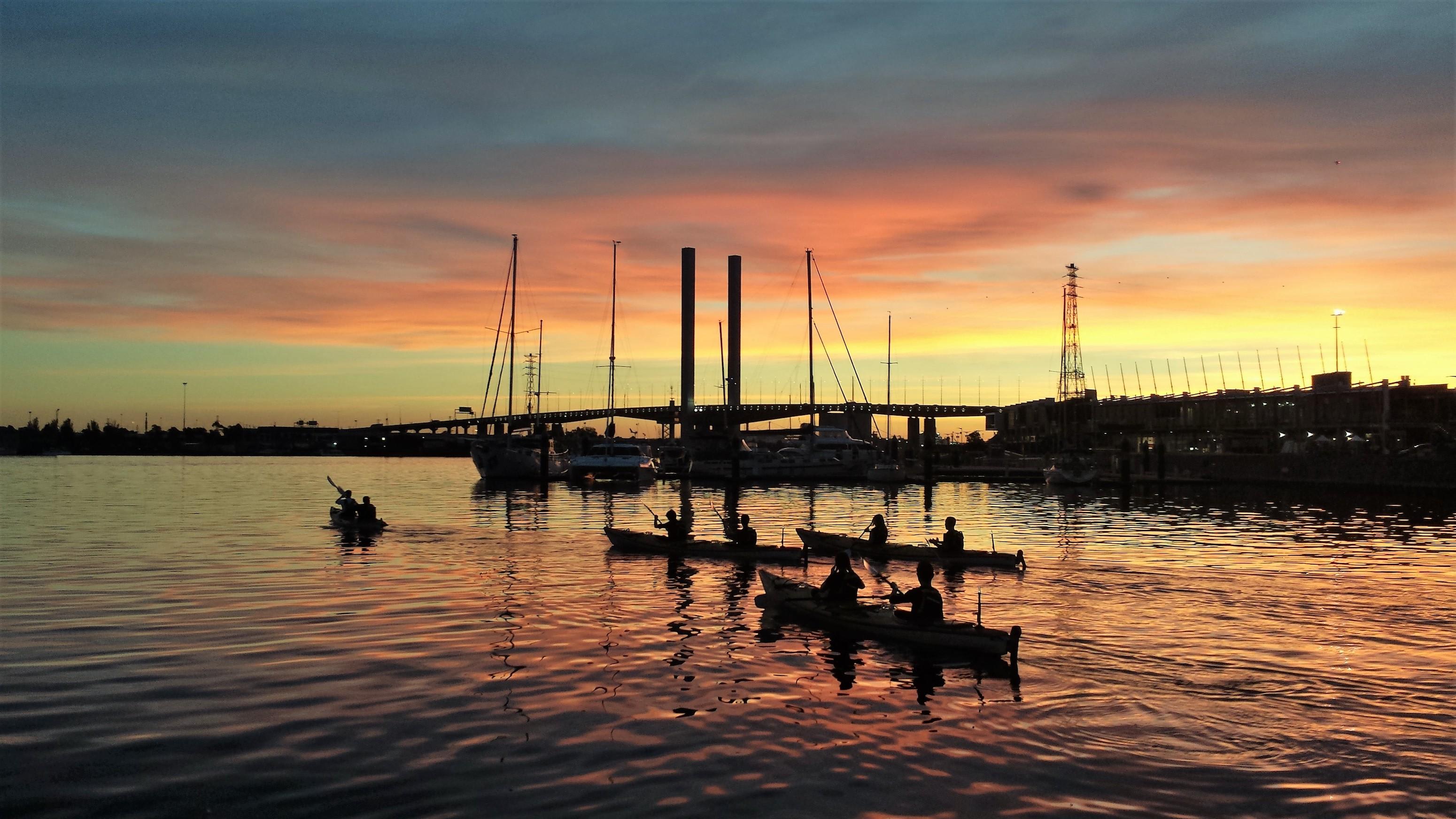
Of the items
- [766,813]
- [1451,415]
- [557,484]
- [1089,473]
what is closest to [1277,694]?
[766,813]

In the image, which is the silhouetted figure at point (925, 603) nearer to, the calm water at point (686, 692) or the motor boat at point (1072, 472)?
the calm water at point (686, 692)

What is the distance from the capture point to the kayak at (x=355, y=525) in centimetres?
4331

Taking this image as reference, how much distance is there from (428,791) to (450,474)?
126 m

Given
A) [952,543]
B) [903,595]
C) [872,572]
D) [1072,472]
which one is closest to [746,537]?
[872,572]

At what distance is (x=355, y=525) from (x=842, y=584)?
91.3ft

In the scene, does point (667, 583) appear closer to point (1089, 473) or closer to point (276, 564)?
point (276, 564)

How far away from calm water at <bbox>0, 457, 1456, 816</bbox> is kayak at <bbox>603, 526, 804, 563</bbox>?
1.09 metres

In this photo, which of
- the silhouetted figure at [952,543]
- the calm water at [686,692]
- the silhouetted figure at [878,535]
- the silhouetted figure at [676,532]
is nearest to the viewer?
the calm water at [686,692]

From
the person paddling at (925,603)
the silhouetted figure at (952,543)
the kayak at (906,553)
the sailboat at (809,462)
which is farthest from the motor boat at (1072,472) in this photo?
the person paddling at (925,603)

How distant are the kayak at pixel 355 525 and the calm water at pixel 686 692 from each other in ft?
25.1

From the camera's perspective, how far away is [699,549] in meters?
35.1

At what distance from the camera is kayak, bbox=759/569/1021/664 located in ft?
62.2

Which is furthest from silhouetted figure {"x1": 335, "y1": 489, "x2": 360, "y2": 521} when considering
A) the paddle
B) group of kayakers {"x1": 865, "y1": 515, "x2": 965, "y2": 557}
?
group of kayakers {"x1": 865, "y1": 515, "x2": 965, "y2": 557}

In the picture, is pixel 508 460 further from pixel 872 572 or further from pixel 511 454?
pixel 872 572
